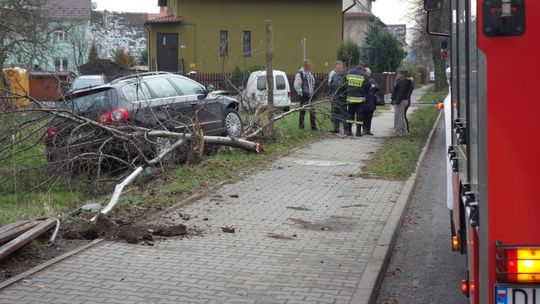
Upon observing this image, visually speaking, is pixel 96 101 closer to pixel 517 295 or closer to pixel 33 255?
pixel 33 255

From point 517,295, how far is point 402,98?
Result: 15.6 m

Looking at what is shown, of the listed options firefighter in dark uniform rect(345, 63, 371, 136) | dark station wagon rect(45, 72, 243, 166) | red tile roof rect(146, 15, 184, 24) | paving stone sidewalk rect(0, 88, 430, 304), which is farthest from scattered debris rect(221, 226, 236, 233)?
red tile roof rect(146, 15, 184, 24)

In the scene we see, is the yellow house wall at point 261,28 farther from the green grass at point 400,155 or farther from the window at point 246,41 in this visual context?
the green grass at point 400,155

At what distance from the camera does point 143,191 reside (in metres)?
10.8

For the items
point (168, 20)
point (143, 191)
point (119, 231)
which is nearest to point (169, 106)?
point (143, 191)

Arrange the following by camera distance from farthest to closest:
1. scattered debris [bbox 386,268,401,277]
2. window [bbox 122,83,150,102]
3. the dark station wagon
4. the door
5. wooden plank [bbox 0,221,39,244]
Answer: the door
window [bbox 122,83,150,102]
the dark station wagon
scattered debris [bbox 386,268,401,277]
wooden plank [bbox 0,221,39,244]

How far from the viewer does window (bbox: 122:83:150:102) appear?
13484 mm

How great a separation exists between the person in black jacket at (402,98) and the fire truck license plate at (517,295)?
51.0 ft

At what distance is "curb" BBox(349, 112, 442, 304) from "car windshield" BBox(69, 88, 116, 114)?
16.3 ft

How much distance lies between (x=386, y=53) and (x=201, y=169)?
44.5 m

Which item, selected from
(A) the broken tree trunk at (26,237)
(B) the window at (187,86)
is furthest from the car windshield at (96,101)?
(A) the broken tree trunk at (26,237)

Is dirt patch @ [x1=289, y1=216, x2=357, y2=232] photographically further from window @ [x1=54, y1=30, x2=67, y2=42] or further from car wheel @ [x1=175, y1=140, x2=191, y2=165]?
window @ [x1=54, y1=30, x2=67, y2=42]

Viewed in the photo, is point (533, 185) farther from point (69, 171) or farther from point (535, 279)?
point (69, 171)

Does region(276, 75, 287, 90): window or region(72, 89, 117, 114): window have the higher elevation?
→ region(276, 75, 287, 90): window
